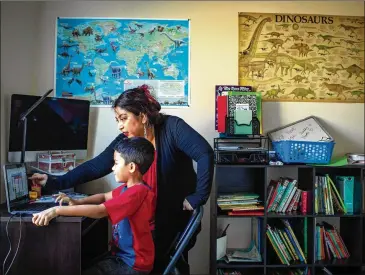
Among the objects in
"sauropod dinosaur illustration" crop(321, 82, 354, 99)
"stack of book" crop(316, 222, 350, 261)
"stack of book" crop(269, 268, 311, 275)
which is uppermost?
"sauropod dinosaur illustration" crop(321, 82, 354, 99)

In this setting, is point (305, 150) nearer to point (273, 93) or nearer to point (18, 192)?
point (273, 93)

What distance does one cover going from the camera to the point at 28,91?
2.43m

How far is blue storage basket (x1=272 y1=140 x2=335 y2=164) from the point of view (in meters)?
2.25

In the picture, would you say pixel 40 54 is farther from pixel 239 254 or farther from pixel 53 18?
pixel 239 254

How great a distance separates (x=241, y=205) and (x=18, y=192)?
1389 millimetres

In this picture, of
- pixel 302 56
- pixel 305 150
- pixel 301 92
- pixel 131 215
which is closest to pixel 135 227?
pixel 131 215

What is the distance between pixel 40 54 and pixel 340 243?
8.53 ft

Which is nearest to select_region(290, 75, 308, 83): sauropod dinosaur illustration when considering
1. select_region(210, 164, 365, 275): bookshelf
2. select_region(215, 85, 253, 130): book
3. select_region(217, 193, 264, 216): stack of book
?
select_region(215, 85, 253, 130): book

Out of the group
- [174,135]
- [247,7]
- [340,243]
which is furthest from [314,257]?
[247,7]

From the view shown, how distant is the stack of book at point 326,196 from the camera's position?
2.31 meters

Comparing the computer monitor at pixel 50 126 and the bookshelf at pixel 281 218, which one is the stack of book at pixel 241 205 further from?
the computer monitor at pixel 50 126

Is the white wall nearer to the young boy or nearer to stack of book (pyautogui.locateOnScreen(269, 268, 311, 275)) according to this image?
stack of book (pyautogui.locateOnScreen(269, 268, 311, 275))

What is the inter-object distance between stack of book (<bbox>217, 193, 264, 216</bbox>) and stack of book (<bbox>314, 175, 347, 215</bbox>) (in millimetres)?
416

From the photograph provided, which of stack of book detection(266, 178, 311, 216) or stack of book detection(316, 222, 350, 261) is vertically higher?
stack of book detection(266, 178, 311, 216)
